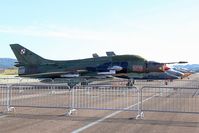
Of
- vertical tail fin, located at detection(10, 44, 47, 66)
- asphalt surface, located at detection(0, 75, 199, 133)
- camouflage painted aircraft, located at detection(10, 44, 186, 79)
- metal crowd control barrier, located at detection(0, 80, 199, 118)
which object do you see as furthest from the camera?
vertical tail fin, located at detection(10, 44, 47, 66)

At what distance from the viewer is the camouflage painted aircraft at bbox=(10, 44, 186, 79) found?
39500 millimetres

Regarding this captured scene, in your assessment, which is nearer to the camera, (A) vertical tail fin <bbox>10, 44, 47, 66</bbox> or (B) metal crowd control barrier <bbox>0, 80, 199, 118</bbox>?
(B) metal crowd control barrier <bbox>0, 80, 199, 118</bbox>

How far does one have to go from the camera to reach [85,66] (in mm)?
40656

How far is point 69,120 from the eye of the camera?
1266 cm

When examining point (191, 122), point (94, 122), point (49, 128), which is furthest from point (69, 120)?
point (191, 122)

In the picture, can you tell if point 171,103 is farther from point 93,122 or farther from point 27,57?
point 27,57

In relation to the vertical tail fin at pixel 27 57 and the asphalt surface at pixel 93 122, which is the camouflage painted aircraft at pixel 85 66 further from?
the asphalt surface at pixel 93 122

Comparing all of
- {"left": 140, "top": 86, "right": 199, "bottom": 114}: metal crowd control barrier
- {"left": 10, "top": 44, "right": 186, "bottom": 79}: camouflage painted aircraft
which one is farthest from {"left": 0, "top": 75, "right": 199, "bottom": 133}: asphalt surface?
{"left": 10, "top": 44, "right": 186, "bottom": 79}: camouflage painted aircraft

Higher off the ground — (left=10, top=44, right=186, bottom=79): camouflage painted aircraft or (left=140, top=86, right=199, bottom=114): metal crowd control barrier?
(left=10, top=44, right=186, bottom=79): camouflage painted aircraft

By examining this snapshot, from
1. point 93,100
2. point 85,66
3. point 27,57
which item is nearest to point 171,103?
point 93,100

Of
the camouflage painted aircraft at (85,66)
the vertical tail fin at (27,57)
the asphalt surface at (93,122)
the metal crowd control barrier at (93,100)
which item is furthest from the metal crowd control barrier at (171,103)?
the vertical tail fin at (27,57)

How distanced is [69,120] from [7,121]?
185 cm

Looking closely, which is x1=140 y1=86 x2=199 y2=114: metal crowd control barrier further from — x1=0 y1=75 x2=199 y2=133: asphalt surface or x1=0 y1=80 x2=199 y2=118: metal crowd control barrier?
x1=0 y1=75 x2=199 y2=133: asphalt surface

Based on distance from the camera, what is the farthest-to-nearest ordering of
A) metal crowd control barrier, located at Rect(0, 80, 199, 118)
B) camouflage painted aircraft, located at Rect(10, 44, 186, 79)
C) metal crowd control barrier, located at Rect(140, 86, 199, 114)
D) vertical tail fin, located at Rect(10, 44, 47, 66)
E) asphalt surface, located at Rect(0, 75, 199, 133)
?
1. vertical tail fin, located at Rect(10, 44, 47, 66)
2. camouflage painted aircraft, located at Rect(10, 44, 186, 79)
3. metal crowd control barrier, located at Rect(140, 86, 199, 114)
4. metal crowd control barrier, located at Rect(0, 80, 199, 118)
5. asphalt surface, located at Rect(0, 75, 199, 133)
